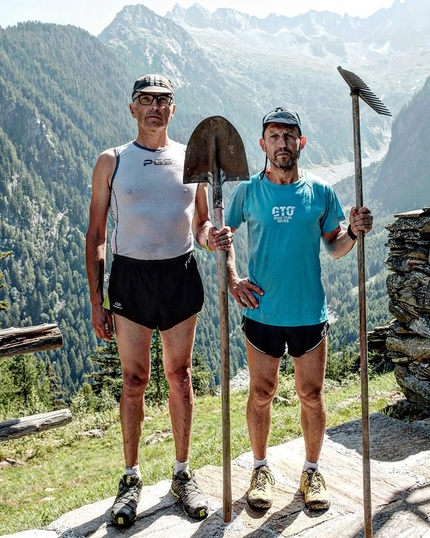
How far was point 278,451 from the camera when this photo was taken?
198 inches

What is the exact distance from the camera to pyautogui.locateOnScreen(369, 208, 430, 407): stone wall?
6.64 meters

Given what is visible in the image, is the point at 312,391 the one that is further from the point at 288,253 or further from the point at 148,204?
the point at 148,204

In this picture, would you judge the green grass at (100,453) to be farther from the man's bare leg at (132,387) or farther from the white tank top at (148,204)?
the white tank top at (148,204)

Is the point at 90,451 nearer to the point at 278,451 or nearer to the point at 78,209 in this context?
the point at 278,451

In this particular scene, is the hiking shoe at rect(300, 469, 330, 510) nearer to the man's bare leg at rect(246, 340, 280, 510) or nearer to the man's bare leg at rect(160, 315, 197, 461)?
the man's bare leg at rect(246, 340, 280, 510)

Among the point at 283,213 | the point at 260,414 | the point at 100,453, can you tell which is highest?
the point at 283,213

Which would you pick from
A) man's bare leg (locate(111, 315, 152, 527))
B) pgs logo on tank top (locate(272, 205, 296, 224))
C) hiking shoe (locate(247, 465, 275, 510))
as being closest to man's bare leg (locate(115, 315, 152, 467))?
man's bare leg (locate(111, 315, 152, 527))

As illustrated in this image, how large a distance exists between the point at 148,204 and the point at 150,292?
0.66 m

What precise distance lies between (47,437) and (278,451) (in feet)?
36.2

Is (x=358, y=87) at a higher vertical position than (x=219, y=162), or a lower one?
higher

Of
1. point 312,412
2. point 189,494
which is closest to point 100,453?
point 189,494

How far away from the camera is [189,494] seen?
160 inches

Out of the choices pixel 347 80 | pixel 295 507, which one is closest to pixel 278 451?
pixel 295 507

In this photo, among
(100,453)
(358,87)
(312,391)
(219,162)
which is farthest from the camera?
(100,453)
